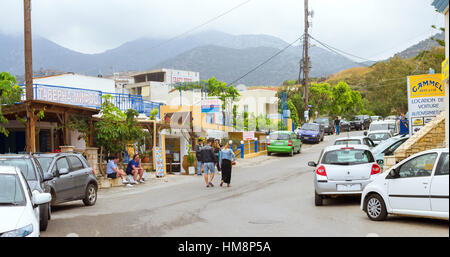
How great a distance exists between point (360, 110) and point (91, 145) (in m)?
58.8

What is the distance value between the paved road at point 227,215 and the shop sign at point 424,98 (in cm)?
476

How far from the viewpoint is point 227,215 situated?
1173 centimetres

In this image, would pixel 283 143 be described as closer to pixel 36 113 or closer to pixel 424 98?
pixel 424 98

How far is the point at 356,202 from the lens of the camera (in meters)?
13.5

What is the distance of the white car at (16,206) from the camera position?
6.84 metres

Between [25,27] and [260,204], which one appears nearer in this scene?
[260,204]

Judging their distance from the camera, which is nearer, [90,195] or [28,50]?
[90,195]

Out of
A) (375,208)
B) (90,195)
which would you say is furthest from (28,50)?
(375,208)

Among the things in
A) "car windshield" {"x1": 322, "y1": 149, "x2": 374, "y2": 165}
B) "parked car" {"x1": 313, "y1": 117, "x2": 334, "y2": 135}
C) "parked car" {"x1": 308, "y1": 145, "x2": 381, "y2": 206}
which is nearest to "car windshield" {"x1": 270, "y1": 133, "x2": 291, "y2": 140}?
"parked car" {"x1": 313, "y1": 117, "x2": 334, "y2": 135}

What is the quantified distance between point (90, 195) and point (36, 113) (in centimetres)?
604

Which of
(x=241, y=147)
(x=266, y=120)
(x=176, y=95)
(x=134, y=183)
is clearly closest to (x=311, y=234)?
(x=134, y=183)

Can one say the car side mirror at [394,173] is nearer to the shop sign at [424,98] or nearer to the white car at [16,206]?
the white car at [16,206]

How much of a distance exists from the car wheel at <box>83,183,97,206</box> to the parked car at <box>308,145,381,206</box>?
21.6ft
